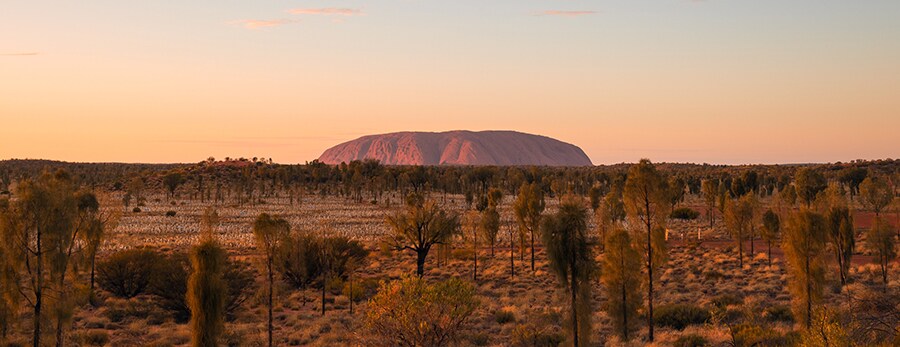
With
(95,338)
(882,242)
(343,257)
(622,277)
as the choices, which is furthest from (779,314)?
(95,338)

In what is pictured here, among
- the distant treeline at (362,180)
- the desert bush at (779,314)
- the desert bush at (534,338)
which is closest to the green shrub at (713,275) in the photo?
the desert bush at (779,314)

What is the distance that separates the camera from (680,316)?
30.6 meters

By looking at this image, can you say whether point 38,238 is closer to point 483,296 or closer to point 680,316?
point 483,296

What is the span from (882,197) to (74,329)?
62.8 m

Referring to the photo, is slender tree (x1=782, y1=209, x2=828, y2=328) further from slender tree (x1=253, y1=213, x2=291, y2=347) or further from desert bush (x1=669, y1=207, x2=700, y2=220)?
desert bush (x1=669, y1=207, x2=700, y2=220)

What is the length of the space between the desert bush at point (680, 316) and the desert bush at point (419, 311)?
13.3 meters

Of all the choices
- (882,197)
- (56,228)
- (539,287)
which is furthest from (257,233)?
(882,197)

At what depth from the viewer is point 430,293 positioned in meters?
20.9

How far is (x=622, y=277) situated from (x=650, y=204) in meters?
3.57

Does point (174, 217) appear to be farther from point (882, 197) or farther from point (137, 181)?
point (882, 197)

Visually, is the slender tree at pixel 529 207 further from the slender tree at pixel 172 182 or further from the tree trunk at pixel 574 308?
the slender tree at pixel 172 182

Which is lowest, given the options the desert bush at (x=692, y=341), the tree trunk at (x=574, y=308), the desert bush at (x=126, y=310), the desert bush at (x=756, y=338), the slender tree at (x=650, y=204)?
the desert bush at (x=126, y=310)

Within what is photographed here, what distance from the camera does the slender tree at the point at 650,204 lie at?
2683 centimetres

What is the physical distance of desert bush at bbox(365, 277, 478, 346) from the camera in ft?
68.9
